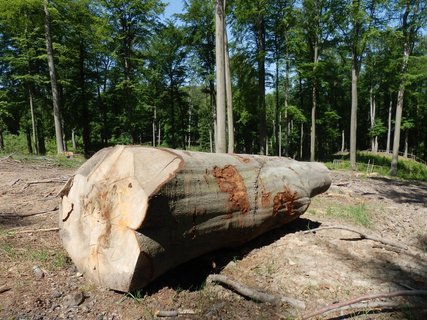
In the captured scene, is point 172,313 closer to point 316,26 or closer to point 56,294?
point 56,294

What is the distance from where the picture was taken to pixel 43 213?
549 centimetres

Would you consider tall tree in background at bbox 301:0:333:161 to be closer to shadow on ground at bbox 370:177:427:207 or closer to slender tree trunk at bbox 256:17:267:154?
slender tree trunk at bbox 256:17:267:154

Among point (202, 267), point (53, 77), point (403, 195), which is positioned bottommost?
point (403, 195)

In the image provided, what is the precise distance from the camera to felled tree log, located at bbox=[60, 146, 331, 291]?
307 cm

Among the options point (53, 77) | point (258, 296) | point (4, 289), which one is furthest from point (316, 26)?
point (4, 289)

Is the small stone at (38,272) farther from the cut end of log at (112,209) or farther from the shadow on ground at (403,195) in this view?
the shadow on ground at (403,195)

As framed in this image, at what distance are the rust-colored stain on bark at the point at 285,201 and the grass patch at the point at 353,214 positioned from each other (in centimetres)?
229

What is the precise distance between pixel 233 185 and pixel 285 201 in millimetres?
1149

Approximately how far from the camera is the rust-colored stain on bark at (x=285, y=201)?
4.57m

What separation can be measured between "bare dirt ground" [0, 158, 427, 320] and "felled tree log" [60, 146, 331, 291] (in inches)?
9.6

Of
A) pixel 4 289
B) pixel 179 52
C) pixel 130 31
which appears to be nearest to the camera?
pixel 4 289

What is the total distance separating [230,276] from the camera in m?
3.88

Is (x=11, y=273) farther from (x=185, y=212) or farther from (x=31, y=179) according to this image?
(x=31, y=179)

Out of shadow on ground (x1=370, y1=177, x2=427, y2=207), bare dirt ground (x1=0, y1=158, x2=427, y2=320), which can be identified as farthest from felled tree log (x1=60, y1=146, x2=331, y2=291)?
shadow on ground (x1=370, y1=177, x2=427, y2=207)
